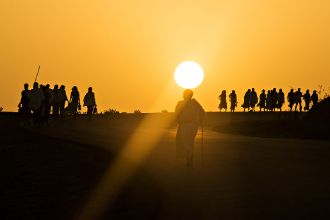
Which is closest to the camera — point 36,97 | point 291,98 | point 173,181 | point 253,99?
point 173,181

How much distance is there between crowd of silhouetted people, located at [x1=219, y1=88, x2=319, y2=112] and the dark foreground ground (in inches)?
1113

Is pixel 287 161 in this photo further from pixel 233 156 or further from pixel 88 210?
pixel 88 210

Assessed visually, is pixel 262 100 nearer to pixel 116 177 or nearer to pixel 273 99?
pixel 273 99

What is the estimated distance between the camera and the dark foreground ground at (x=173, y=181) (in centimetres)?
1384

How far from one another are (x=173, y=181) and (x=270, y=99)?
45.5 m

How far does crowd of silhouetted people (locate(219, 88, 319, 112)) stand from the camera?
191 ft

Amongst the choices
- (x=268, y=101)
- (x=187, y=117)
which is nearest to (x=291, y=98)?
(x=268, y=101)

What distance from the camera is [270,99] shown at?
2453 inches

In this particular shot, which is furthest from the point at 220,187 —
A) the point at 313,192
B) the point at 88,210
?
the point at 88,210

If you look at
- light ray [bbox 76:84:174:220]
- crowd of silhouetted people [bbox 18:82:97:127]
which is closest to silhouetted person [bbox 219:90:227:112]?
crowd of silhouetted people [bbox 18:82:97:127]

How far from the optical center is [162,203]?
1440 centimetres

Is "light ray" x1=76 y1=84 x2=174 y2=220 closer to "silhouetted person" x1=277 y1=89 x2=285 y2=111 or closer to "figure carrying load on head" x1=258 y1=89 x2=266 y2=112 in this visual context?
"silhouetted person" x1=277 y1=89 x2=285 y2=111

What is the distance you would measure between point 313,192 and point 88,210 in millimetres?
4056

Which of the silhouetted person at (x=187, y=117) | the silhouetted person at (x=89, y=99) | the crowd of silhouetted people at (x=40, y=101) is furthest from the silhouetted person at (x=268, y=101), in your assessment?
the silhouetted person at (x=187, y=117)
